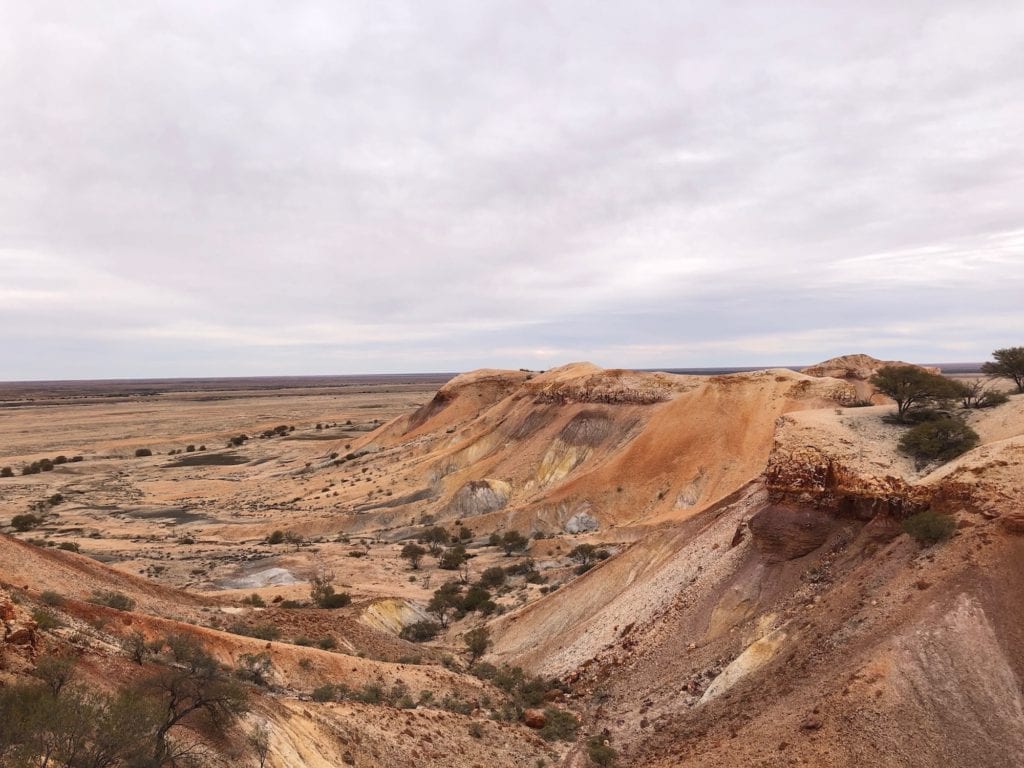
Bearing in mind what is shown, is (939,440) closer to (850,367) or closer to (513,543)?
(513,543)

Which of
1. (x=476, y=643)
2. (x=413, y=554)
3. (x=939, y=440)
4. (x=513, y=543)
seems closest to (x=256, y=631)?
(x=476, y=643)

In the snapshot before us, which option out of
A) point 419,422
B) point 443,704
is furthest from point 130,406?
point 443,704

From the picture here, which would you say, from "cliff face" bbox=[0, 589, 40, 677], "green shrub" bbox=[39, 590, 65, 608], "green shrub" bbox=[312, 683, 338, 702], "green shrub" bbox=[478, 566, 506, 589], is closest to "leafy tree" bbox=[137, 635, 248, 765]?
"cliff face" bbox=[0, 589, 40, 677]

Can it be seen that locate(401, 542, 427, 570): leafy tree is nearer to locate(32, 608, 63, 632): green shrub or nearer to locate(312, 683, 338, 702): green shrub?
locate(312, 683, 338, 702): green shrub

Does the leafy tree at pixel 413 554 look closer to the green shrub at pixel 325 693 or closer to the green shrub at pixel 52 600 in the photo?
the green shrub at pixel 325 693

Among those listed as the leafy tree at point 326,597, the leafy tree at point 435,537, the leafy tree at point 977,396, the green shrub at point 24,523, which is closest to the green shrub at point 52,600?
the leafy tree at point 326,597

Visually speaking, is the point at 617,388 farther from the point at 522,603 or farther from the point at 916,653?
the point at 916,653
